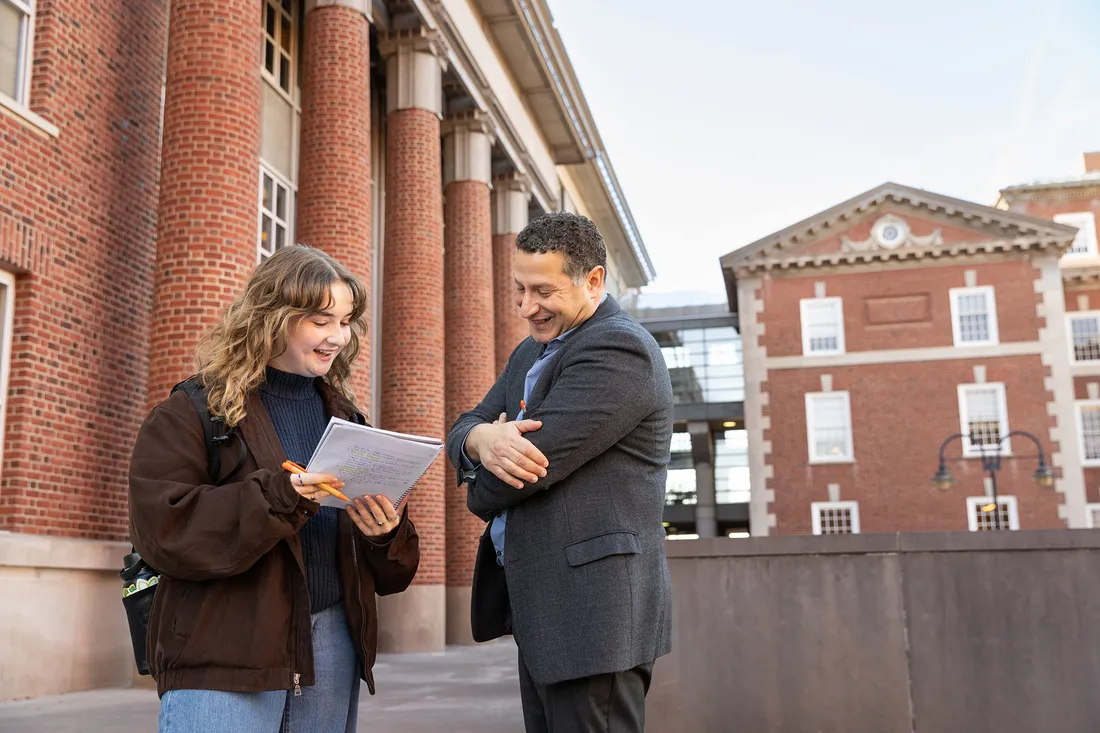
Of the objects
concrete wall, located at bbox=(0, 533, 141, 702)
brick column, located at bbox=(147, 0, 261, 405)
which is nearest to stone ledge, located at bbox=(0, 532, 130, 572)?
concrete wall, located at bbox=(0, 533, 141, 702)

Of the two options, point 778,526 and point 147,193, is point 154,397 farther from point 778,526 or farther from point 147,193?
point 778,526

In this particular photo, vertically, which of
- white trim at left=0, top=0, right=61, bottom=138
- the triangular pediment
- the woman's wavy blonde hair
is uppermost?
the triangular pediment

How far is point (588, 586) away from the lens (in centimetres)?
246

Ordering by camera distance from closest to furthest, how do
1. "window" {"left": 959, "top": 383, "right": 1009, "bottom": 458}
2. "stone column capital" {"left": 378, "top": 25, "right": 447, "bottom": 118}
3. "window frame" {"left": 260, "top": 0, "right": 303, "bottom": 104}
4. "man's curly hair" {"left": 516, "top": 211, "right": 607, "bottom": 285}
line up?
1. "man's curly hair" {"left": 516, "top": 211, "right": 607, "bottom": 285}
2. "window frame" {"left": 260, "top": 0, "right": 303, "bottom": 104}
3. "stone column capital" {"left": 378, "top": 25, "right": 447, "bottom": 118}
4. "window" {"left": 959, "top": 383, "right": 1009, "bottom": 458}

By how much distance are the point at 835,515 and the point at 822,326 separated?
6.36 metres

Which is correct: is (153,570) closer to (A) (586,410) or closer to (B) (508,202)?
(A) (586,410)

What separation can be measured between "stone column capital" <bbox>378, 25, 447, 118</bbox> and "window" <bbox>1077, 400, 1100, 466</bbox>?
98.0ft

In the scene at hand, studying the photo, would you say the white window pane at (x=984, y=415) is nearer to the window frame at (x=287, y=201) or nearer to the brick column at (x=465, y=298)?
the brick column at (x=465, y=298)

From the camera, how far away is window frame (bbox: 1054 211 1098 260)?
130 ft

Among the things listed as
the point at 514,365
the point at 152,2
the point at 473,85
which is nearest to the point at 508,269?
the point at 473,85

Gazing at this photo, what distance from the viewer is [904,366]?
32.2 meters

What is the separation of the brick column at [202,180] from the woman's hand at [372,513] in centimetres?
728

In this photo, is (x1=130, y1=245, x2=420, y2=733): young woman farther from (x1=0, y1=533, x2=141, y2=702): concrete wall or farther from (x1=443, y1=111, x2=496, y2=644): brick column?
(x1=443, y1=111, x2=496, y2=644): brick column

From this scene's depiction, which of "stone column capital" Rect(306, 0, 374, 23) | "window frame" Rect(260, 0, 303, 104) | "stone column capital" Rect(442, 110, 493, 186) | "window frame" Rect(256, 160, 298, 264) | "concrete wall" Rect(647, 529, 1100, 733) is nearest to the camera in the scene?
"concrete wall" Rect(647, 529, 1100, 733)
